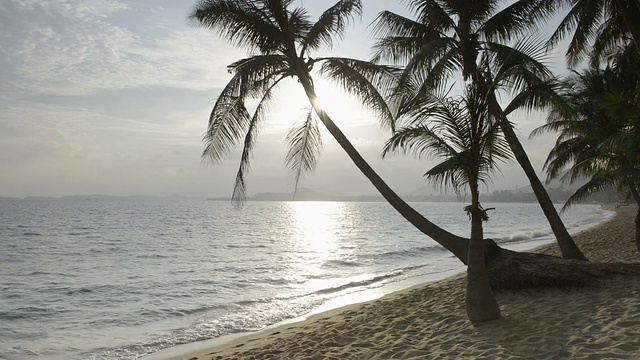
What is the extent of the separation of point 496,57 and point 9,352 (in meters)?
11.8

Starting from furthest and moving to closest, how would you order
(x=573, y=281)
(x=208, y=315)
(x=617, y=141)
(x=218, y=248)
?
(x=218, y=248), (x=208, y=315), (x=617, y=141), (x=573, y=281)

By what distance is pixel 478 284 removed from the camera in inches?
241

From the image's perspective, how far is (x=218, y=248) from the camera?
27.5 metres

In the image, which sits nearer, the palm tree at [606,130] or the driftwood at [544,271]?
the driftwood at [544,271]

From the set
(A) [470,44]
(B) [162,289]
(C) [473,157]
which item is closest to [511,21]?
(A) [470,44]

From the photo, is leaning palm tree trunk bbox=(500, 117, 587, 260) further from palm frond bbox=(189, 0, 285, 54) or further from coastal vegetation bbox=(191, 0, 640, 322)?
palm frond bbox=(189, 0, 285, 54)

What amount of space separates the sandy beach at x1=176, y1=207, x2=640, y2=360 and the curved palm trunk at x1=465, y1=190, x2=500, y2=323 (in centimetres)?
16

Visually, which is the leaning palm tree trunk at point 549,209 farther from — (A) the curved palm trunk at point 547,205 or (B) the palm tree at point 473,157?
(B) the palm tree at point 473,157

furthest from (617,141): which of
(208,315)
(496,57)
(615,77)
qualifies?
(208,315)

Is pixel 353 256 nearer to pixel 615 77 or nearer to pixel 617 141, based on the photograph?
pixel 615 77

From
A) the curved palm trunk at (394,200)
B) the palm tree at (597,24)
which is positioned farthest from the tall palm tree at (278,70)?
the palm tree at (597,24)

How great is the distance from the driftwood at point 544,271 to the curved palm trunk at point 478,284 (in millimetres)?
1270

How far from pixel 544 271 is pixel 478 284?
177cm

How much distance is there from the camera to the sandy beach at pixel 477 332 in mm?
4777
